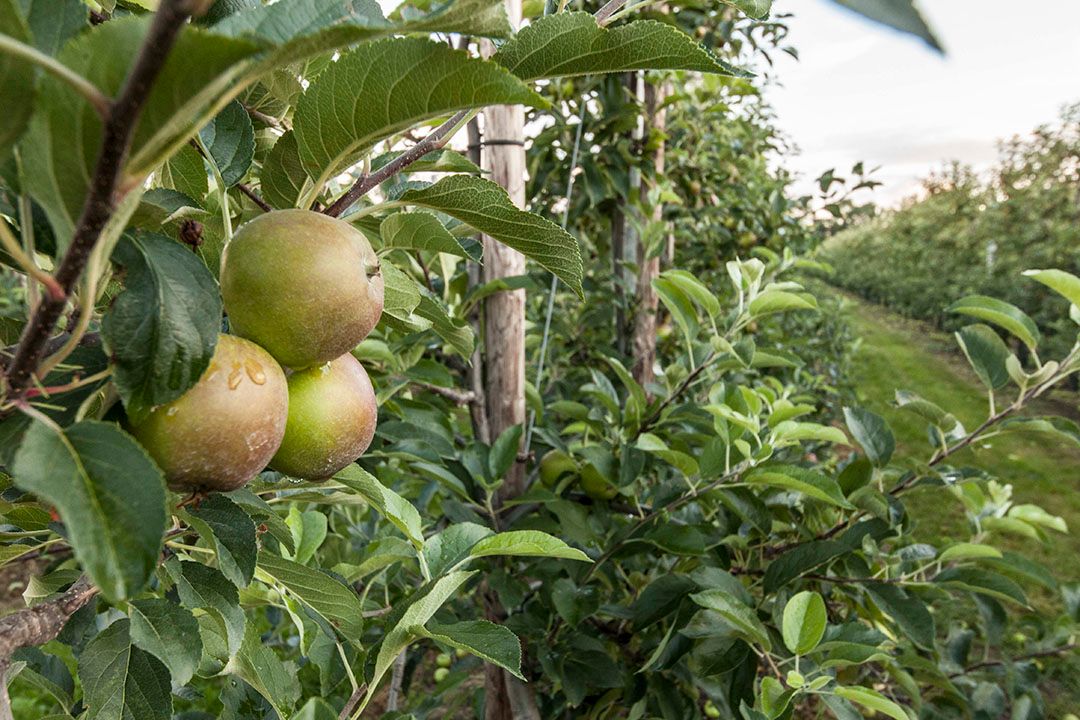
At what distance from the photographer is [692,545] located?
109 centimetres

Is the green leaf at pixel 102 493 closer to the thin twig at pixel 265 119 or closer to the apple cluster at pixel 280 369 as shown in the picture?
the apple cluster at pixel 280 369

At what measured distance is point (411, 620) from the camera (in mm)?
605

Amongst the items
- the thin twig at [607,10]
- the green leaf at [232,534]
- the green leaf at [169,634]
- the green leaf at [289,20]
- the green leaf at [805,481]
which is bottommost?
the green leaf at [805,481]

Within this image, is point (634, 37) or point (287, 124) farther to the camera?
point (287, 124)

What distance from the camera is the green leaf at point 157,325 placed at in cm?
36

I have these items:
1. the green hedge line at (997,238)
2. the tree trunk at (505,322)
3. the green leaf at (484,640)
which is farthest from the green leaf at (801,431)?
the green hedge line at (997,238)

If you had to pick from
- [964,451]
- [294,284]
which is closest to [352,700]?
[294,284]

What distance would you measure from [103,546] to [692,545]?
0.94m

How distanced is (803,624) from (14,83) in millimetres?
1001

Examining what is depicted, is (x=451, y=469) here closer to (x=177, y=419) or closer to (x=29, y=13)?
(x=177, y=419)

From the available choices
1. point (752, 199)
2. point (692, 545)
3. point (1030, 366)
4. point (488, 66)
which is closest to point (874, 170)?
point (752, 199)

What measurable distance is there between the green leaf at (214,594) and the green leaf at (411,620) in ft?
0.41

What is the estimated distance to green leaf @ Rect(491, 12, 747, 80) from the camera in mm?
429

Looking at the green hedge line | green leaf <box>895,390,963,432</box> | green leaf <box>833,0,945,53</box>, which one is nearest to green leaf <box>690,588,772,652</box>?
green leaf <box>895,390,963,432</box>
